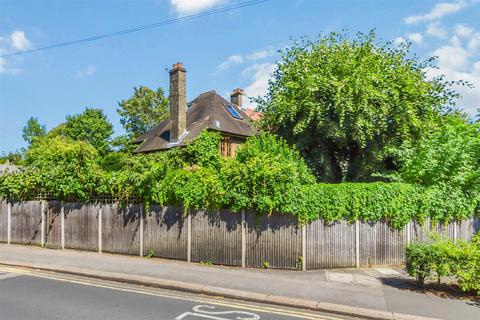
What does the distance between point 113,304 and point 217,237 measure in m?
4.40

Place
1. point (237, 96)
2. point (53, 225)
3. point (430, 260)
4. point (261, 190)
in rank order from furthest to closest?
point (237, 96) < point (53, 225) < point (261, 190) < point (430, 260)

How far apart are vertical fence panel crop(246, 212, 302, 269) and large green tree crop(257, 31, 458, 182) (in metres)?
5.17

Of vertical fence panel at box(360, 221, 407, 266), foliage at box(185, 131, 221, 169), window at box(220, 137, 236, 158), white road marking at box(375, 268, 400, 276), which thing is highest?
window at box(220, 137, 236, 158)

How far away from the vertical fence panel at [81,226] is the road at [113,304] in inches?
161

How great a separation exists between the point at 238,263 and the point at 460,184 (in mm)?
7876

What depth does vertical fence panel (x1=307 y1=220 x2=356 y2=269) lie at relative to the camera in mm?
10750

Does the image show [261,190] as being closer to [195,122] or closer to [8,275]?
[8,275]

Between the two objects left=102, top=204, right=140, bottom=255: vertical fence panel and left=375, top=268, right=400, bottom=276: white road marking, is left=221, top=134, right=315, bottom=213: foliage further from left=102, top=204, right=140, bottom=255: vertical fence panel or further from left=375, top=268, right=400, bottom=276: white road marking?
left=102, top=204, right=140, bottom=255: vertical fence panel

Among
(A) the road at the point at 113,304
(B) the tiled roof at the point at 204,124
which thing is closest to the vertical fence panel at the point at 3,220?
(A) the road at the point at 113,304

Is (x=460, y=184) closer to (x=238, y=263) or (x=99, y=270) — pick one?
(x=238, y=263)

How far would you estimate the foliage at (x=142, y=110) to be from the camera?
49250mm

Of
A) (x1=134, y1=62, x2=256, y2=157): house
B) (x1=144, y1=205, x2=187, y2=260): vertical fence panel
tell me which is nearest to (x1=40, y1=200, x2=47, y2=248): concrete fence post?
(x1=144, y1=205, x2=187, y2=260): vertical fence panel

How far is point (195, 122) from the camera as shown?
2661 cm

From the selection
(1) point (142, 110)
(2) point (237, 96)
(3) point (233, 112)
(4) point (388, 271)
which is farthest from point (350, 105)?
(1) point (142, 110)
